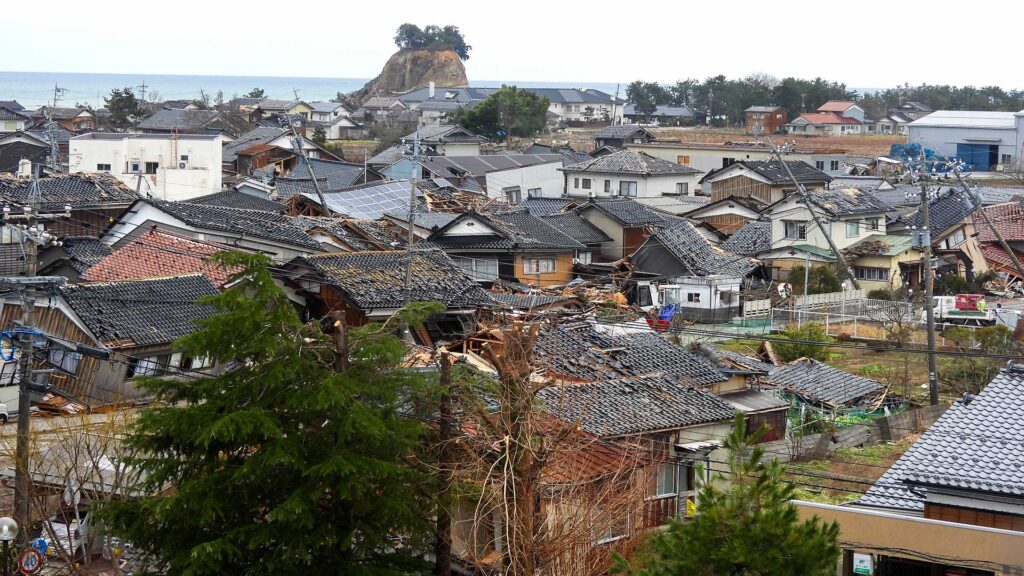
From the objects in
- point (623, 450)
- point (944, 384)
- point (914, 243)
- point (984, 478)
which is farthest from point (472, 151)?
point (984, 478)

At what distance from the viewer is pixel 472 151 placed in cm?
5247

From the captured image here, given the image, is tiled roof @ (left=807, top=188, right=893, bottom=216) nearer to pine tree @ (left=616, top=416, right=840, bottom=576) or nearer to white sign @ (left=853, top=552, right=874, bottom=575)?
white sign @ (left=853, top=552, right=874, bottom=575)

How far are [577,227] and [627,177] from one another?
32.5 feet

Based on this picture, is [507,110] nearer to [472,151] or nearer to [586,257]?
[472,151]

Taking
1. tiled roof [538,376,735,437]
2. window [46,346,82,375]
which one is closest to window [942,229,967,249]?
tiled roof [538,376,735,437]

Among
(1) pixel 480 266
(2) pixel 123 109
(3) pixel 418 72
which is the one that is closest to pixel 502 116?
(2) pixel 123 109

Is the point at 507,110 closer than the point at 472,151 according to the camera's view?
No

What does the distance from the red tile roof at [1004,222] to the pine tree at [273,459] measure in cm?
2900

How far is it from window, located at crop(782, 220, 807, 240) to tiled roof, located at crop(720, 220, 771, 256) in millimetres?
658

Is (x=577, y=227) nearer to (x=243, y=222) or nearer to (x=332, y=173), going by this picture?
(x=243, y=222)

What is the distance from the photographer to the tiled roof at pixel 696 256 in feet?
94.3

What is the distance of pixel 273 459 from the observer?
28.1ft

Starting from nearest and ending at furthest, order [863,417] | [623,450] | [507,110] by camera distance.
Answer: [623,450] < [863,417] < [507,110]

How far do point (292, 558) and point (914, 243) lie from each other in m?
24.5
